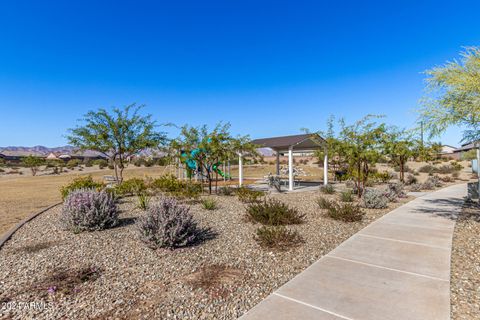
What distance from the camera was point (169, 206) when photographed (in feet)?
18.4

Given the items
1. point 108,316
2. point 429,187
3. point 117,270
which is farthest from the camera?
point 429,187

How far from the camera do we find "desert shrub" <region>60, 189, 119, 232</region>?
20.2ft

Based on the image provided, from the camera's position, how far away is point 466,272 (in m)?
3.77

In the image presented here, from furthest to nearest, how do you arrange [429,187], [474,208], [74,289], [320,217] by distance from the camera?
1. [429,187]
2. [474,208]
3. [320,217]
4. [74,289]

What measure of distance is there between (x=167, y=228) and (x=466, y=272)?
194 inches

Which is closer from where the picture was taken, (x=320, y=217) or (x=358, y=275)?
(x=358, y=275)

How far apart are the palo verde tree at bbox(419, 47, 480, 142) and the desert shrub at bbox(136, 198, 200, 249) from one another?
243 inches

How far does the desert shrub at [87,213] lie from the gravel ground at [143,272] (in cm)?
24

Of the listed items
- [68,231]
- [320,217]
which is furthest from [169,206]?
[320,217]

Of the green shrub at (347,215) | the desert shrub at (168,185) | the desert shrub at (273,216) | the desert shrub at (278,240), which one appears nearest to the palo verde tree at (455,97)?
the green shrub at (347,215)

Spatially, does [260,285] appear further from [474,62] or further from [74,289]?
[474,62]

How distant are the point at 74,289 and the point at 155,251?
1.53 m

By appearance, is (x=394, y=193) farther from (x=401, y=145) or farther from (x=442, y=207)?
(x=401, y=145)

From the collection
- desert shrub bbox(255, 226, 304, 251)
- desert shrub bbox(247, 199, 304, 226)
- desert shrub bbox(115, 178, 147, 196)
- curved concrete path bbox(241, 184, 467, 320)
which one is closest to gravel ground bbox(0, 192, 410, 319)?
desert shrub bbox(255, 226, 304, 251)
